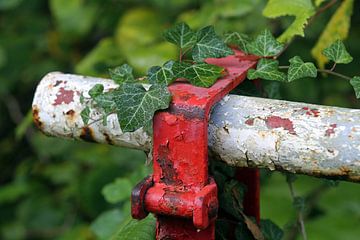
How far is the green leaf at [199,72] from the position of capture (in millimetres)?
730

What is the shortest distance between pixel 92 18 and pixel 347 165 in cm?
130

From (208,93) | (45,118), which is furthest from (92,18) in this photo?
(208,93)

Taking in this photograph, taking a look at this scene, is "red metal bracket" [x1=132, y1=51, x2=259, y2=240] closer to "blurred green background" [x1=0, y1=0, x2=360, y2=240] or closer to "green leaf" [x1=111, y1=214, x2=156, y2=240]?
"green leaf" [x1=111, y1=214, x2=156, y2=240]

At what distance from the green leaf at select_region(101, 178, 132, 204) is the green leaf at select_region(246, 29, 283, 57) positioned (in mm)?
388

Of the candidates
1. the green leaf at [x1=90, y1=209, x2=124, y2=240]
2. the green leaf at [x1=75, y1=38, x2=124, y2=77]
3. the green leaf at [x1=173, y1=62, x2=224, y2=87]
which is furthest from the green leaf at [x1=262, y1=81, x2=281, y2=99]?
the green leaf at [x1=75, y1=38, x2=124, y2=77]

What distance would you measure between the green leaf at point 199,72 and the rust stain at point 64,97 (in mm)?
119

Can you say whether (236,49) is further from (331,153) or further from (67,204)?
(67,204)

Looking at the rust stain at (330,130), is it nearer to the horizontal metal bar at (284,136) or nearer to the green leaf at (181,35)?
the horizontal metal bar at (284,136)

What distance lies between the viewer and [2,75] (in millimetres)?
2189

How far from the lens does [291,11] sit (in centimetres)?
98

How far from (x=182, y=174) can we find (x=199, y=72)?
105mm

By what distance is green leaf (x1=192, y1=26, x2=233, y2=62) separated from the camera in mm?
807

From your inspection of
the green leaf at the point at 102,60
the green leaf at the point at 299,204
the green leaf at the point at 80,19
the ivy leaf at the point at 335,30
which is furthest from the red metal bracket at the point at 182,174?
the green leaf at the point at 80,19

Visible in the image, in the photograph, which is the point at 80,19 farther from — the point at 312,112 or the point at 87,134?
the point at 312,112
